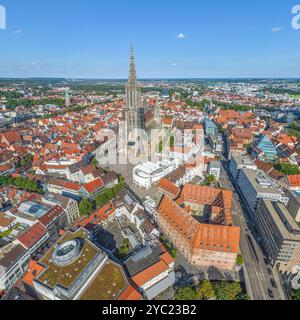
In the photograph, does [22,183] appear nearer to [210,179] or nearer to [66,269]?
[66,269]

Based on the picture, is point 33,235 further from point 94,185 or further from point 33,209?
point 94,185

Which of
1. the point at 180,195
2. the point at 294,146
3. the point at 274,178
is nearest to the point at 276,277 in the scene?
the point at 180,195

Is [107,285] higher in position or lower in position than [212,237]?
lower

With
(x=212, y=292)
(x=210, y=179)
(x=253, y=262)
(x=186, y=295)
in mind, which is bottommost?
(x=253, y=262)

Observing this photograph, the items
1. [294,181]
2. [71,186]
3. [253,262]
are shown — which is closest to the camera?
[253,262]

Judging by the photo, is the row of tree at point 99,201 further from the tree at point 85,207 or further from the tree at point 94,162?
the tree at point 94,162

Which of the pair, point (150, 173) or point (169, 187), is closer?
point (169, 187)

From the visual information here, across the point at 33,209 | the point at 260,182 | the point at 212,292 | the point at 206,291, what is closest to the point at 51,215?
the point at 33,209

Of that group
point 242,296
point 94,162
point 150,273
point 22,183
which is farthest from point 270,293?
point 22,183

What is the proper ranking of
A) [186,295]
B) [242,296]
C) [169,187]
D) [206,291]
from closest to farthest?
[186,295] → [242,296] → [206,291] → [169,187]
